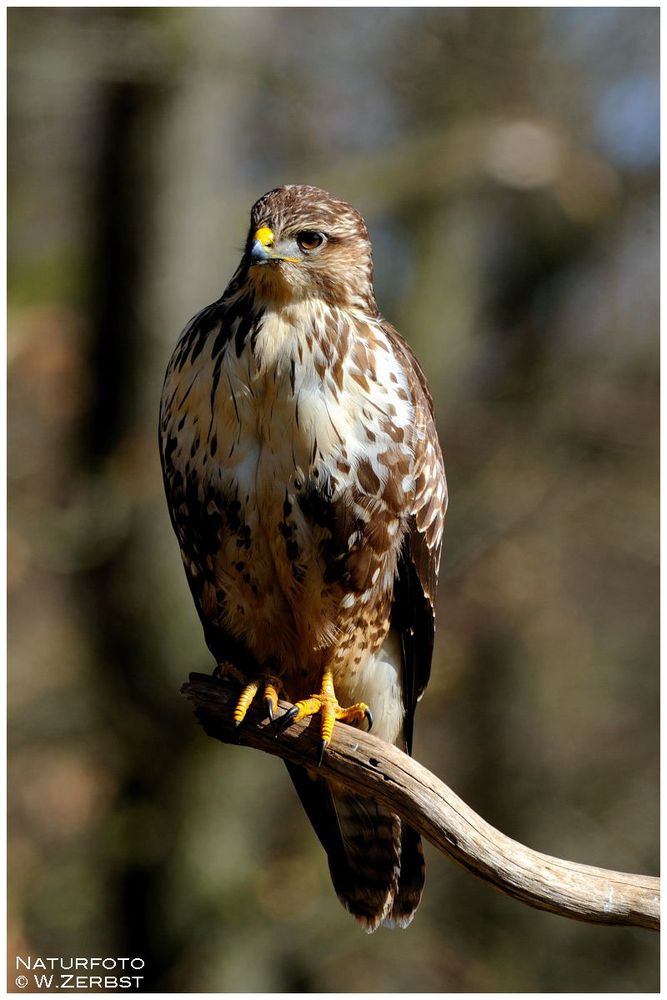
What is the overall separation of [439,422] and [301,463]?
5060 mm

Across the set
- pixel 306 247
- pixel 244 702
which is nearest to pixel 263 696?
pixel 244 702

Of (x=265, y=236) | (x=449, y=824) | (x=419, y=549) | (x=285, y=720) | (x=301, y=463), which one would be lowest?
(x=449, y=824)

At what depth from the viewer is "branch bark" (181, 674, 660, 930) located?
3139 millimetres

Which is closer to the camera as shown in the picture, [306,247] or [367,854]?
[306,247]

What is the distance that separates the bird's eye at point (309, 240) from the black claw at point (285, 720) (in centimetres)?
136

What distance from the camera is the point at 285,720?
3.51 m

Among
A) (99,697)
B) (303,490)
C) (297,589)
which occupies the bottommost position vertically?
(297,589)

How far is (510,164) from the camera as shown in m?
8.23

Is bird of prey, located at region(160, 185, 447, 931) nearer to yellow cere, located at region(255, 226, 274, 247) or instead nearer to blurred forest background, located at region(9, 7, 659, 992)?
yellow cere, located at region(255, 226, 274, 247)

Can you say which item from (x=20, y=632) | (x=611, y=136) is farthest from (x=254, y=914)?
(x=611, y=136)

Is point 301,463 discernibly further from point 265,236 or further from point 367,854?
point 367,854

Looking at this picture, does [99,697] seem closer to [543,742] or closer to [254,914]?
[254,914]

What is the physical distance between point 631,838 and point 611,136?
4.97m

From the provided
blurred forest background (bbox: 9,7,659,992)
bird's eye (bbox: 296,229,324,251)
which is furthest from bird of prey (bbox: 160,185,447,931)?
blurred forest background (bbox: 9,7,659,992)
